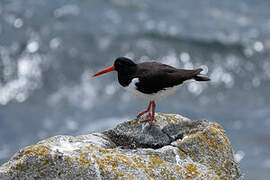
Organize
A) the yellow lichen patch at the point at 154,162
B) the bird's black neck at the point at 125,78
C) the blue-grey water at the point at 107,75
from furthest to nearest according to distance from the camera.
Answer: the blue-grey water at the point at 107,75, the bird's black neck at the point at 125,78, the yellow lichen patch at the point at 154,162

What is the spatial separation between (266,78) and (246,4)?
1236 centimetres

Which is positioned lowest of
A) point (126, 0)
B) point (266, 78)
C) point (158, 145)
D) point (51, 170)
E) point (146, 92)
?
point (51, 170)

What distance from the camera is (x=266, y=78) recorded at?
22.0 m

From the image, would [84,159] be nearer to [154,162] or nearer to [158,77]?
[154,162]

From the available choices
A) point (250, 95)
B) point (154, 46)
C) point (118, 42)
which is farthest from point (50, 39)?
point (250, 95)

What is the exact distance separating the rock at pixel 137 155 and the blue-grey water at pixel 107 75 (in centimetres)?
1045

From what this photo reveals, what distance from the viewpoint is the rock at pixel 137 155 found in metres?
5.22

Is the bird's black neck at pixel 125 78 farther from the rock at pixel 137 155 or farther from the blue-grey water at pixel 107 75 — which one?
the blue-grey water at pixel 107 75

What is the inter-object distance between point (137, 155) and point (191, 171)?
0.87 meters

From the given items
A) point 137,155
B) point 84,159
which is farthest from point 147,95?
point 84,159

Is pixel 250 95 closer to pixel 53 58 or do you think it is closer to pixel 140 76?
pixel 53 58

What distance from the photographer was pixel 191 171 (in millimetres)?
5770

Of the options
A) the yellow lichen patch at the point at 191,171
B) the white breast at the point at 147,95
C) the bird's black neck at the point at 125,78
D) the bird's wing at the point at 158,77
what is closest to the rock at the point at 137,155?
the yellow lichen patch at the point at 191,171

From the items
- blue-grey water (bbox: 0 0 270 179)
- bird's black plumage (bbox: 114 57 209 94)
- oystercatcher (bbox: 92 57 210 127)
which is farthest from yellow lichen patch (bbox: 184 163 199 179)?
blue-grey water (bbox: 0 0 270 179)
